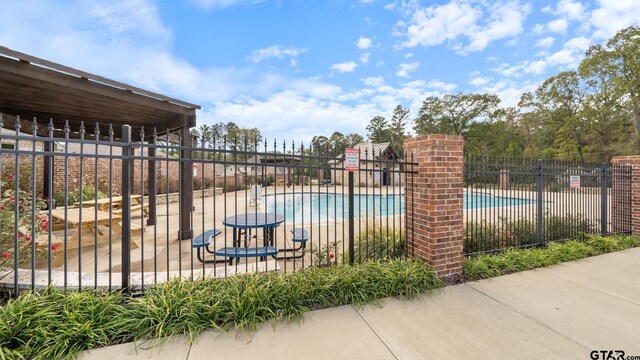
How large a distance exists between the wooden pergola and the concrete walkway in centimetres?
173

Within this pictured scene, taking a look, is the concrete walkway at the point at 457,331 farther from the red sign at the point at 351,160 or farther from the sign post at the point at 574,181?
the sign post at the point at 574,181

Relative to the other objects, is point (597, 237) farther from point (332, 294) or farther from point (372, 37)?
point (372, 37)

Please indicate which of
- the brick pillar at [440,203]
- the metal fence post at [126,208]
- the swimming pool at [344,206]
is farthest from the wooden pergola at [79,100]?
the brick pillar at [440,203]

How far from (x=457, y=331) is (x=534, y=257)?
2738 mm

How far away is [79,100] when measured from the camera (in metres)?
4.76

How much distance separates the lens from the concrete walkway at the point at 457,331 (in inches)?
82.8

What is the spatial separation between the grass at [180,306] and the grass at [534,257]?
0.97 meters

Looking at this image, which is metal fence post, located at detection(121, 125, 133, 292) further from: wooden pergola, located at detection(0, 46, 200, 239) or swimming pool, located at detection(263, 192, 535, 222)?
swimming pool, located at detection(263, 192, 535, 222)

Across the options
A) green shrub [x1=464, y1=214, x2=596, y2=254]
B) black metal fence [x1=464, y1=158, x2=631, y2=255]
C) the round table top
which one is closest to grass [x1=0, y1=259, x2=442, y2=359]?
the round table top

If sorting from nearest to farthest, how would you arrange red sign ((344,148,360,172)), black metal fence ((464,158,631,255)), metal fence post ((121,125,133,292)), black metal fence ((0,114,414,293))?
1. black metal fence ((0,114,414,293))
2. metal fence post ((121,125,133,292))
3. red sign ((344,148,360,172))
4. black metal fence ((464,158,631,255))

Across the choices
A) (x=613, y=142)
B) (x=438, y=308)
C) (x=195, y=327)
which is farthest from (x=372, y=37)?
(x=613, y=142)

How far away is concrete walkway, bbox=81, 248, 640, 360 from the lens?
2104 millimetres

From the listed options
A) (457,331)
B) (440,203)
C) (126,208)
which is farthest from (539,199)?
(126,208)

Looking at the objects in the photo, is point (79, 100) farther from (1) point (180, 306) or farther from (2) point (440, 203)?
(2) point (440, 203)
